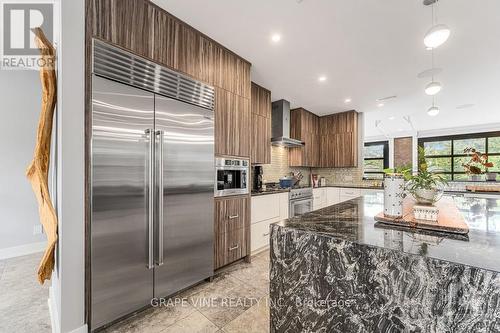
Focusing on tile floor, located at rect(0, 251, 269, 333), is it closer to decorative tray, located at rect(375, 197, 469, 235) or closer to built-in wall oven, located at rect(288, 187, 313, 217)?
decorative tray, located at rect(375, 197, 469, 235)

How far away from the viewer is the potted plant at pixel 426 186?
1245 millimetres

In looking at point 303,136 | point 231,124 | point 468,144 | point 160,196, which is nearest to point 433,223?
point 160,196

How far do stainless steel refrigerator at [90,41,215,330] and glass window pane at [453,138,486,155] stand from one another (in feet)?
25.8

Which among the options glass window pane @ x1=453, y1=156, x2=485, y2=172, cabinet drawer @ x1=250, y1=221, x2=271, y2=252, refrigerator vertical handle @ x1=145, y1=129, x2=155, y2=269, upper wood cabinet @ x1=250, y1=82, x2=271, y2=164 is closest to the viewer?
refrigerator vertical handle @ x1=145, y1=129, x2=155, y2=269

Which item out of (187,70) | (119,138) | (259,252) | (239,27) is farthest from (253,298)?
(239,27)

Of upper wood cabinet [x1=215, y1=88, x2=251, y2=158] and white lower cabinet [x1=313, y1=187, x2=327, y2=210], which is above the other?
upper wood cabinet [x1=215, y1=88, x2=251, y2=158]

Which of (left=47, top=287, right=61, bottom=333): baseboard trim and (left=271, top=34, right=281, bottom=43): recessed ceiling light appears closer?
(left=47, top=287, right=61, bottom=333): baseboard trim

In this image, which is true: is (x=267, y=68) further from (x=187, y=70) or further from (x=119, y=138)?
(x=119, y=138)

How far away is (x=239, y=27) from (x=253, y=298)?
2.70 m

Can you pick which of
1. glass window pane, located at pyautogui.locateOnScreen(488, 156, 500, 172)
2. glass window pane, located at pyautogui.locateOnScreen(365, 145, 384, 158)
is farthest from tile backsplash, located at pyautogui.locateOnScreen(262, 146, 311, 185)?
glass window pane, located at pyautogui.locateOnScreen(488, 156, 500, 172)

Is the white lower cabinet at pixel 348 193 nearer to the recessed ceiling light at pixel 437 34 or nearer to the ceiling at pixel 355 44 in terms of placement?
the ceiling at pixel 355 44

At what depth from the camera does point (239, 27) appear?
2.19m

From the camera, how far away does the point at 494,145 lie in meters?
5.99

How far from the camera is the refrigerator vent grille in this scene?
5.29ft
